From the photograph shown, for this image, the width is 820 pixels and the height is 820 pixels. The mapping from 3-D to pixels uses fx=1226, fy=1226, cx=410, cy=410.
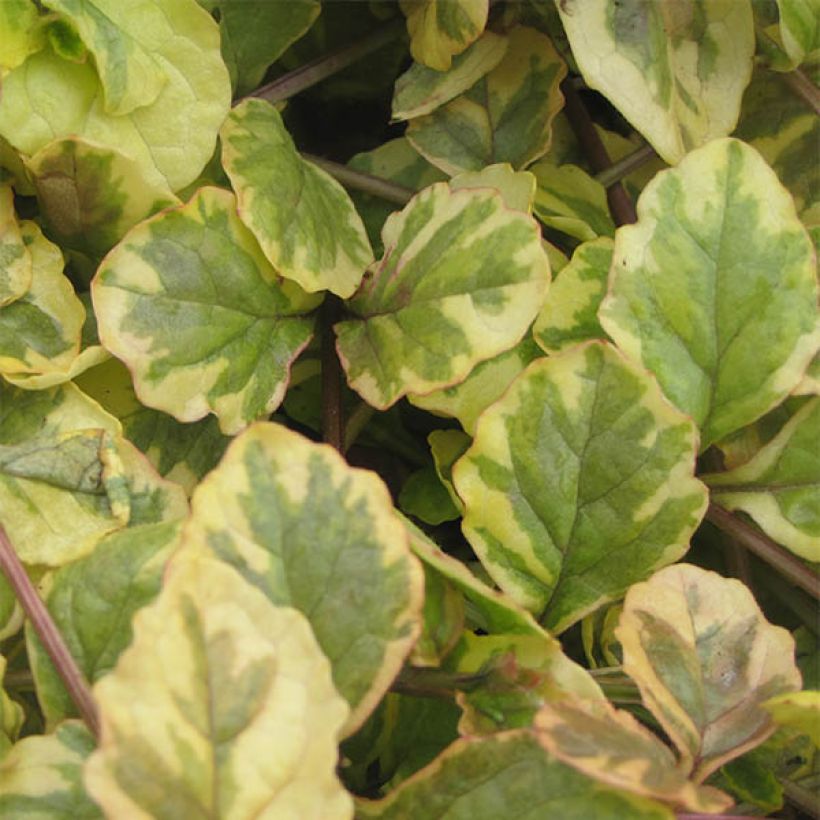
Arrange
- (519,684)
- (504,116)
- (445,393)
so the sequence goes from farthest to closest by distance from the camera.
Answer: (504,116) → (445,393) → (519,684)

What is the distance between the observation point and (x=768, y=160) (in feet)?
2.34

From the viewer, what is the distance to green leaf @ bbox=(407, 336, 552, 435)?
588 mm

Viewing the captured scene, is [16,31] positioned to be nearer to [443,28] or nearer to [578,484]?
A: [443,28]

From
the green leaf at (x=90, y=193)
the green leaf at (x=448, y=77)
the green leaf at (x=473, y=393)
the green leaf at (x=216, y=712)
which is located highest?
the green leaf at (x=448, y=77)

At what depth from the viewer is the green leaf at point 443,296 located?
57cm

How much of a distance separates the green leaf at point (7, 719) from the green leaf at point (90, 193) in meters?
0.23

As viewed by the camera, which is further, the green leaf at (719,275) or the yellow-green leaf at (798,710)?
the green leaf at (719,275)

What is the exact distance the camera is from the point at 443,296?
59 centimetres

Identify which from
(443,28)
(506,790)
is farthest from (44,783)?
(443,28)

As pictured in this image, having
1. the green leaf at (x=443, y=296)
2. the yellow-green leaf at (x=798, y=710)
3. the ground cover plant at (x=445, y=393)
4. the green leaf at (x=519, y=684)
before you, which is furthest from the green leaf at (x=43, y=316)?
the yellow-green leaf at (x=798, y=710)

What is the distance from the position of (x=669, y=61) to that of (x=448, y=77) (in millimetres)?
120

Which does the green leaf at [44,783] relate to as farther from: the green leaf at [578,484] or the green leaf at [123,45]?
the green leaf at [123,45]

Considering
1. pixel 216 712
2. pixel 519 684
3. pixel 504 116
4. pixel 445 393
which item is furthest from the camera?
pixel 504 116

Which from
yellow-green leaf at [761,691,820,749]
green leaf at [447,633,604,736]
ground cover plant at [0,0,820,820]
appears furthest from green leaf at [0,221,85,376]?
yellow-green leaf at [761,691,820,749]
